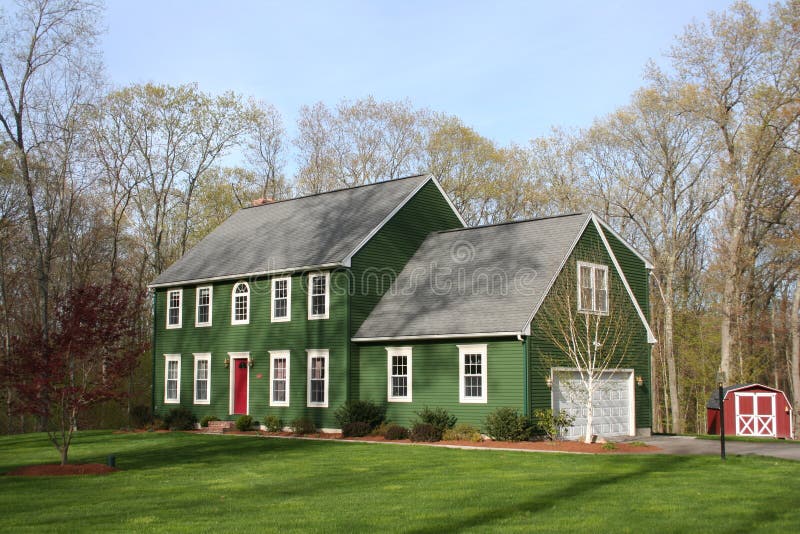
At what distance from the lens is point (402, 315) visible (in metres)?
27.1

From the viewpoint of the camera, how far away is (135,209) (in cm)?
4972

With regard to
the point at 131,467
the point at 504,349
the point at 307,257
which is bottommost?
the point at 131,467

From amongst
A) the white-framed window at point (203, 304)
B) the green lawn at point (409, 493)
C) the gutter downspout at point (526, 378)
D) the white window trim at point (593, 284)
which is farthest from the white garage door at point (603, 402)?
the white-framed window at point (203, 304)

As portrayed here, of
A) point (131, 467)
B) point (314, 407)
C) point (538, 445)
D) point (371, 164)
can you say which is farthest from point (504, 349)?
point (371, 164)

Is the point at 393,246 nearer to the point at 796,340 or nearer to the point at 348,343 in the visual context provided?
the point at 348,343

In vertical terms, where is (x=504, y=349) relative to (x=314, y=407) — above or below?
above

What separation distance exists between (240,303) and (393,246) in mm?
6436

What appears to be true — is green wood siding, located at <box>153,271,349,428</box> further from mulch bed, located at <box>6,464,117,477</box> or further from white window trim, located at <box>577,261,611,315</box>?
mulch bed, located at <box>6,464,117,477</box>

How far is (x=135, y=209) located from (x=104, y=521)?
40839 millimetres

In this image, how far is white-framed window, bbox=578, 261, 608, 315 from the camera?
1001 inches

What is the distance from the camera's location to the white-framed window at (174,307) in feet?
111

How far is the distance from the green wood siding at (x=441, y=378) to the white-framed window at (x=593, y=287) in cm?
305

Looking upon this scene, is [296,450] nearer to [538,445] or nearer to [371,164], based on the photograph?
[538,445]

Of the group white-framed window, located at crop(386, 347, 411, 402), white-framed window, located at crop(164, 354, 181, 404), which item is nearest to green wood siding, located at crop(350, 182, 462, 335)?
white-framed window, located at crop(386, 347, 411, 402)
